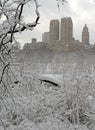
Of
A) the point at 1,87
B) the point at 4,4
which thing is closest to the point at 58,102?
the point at 1,87

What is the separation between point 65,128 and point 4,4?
465 cm

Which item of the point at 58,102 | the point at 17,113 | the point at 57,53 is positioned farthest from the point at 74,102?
the point at 57,53

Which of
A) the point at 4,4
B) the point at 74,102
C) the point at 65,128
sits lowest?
the point at 65,128

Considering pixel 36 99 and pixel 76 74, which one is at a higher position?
pixel 76 74

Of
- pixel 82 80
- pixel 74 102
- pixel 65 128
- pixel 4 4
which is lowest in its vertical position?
pixel 65 128

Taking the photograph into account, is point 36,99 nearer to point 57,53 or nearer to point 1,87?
point 1,87

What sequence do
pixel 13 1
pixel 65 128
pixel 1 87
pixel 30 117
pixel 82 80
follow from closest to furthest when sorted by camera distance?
pixel 13 1 < pixel 1 87 < pixel 65 128 < pixel 30 117 < pixel 82 80

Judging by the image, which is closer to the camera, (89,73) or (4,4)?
(4,4)

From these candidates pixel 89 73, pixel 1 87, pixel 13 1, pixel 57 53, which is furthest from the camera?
pixel 57 53

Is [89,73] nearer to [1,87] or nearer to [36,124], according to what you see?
[36,124]

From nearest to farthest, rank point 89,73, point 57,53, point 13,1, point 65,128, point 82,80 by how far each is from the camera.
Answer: point 13,1 < point 65,128 < point 82,80 < point 89,73 < point 57,53

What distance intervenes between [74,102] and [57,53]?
3331cm

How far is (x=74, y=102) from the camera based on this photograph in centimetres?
890

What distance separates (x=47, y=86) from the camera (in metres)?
9.55
